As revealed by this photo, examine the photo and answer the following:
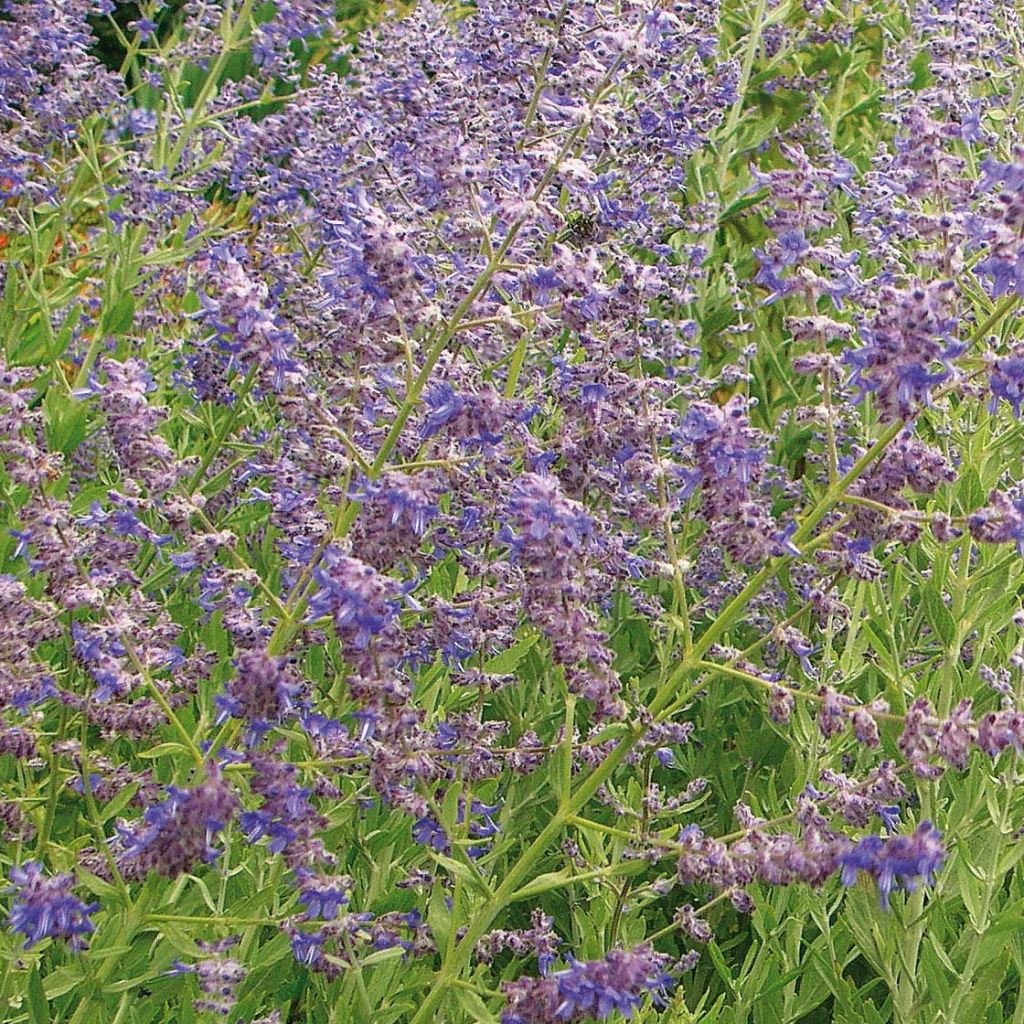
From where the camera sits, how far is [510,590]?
2775 millimetres

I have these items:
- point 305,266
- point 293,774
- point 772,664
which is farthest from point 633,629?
point 293,774

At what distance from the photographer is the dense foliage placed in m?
2.18

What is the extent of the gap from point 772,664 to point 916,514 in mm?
1873

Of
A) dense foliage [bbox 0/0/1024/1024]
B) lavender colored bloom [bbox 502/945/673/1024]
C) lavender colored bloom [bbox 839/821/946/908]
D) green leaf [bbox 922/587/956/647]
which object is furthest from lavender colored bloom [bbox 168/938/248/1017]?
green leaf [bbox 922/587/956/647]

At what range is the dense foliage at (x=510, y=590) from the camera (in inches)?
86.0

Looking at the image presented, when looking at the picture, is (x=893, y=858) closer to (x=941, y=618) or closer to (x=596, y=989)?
(x=596, y=989)

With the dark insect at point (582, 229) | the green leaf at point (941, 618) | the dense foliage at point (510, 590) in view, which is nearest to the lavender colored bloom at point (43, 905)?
the dense foliage at point (510, 590)


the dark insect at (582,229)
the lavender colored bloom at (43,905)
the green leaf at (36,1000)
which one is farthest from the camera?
the dark insect at (582,229)

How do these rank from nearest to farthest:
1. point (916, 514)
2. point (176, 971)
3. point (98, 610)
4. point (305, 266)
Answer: point (916, 514) → point (98, 610) → point (176, 971) → point (305, 266)

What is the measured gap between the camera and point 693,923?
2723mm

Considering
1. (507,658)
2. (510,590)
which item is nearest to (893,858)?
(510,590)

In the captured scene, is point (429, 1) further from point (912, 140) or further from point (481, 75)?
point (912, 140)

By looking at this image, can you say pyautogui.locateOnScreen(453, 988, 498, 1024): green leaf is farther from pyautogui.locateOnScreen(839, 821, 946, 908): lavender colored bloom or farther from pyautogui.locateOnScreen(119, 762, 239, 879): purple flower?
pyautogui.locateOnScreen(839, 821, 946, 908): lavender colored bloom

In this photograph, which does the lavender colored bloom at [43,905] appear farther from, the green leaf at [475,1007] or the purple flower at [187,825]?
the green leaf at [475,1007]
